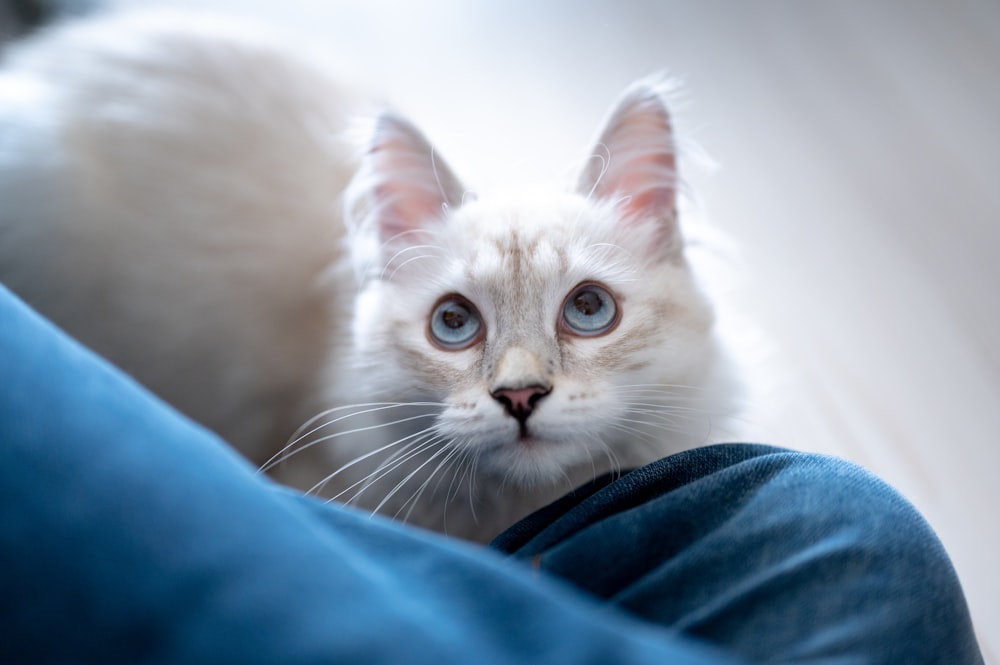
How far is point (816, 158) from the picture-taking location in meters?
2.44

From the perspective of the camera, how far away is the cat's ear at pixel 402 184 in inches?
51.5

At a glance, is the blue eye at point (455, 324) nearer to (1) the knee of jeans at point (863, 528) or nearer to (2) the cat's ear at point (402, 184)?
(2) the cat's ear at point (402, 184)

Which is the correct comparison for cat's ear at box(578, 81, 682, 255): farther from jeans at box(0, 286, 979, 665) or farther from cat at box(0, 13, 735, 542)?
jeans at box(0, 286, 979, 665)

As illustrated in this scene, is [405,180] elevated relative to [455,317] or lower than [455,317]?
elevated

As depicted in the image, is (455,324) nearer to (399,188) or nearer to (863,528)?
(399,188)

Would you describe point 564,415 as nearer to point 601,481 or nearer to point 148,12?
point 601,481

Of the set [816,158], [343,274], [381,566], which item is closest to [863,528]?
[381,566]

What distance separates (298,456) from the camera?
1604mm

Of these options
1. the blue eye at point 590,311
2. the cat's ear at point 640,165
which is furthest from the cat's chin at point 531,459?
the cat's ear at point 640,165

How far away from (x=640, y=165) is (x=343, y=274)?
25.8 inches

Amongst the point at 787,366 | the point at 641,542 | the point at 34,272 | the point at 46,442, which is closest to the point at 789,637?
the point at 641,542

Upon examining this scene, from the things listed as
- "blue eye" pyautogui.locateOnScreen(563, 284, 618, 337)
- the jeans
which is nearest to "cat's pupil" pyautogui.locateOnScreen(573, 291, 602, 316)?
"blue eye" pyautogui.locateOnScreen(563, 284, 618, 337)

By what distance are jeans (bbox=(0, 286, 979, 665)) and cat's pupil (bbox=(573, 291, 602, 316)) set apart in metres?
0.28

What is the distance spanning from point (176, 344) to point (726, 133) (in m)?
1.78
